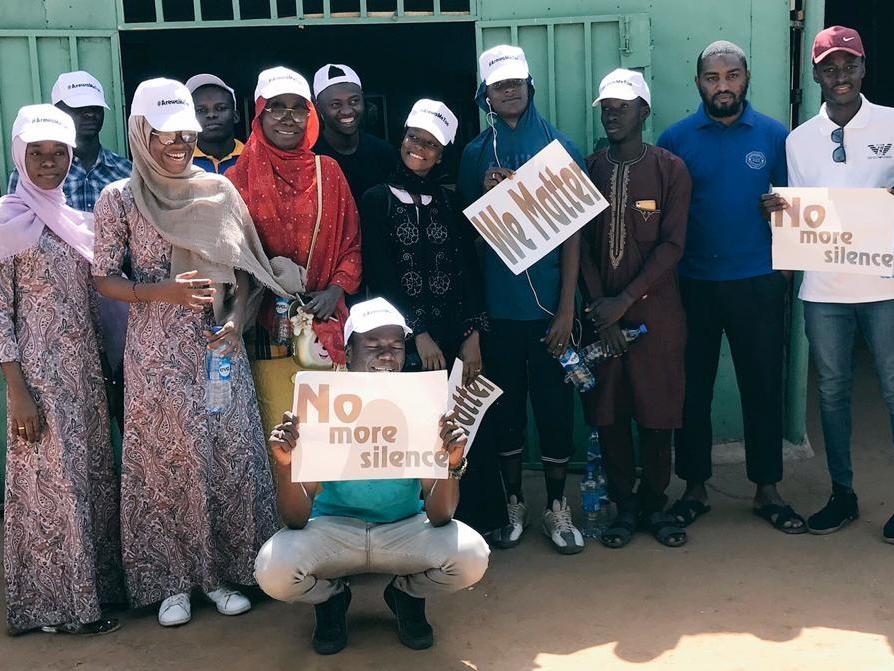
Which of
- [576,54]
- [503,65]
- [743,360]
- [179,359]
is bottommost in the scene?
[743,360]

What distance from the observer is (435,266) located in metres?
4.17

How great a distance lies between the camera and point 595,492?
4.61 metres

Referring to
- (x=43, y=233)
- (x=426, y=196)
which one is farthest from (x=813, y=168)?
(x=43, y=233)

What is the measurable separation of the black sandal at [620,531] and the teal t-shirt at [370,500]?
47.6 inches

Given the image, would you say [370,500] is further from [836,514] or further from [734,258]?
[836,514]

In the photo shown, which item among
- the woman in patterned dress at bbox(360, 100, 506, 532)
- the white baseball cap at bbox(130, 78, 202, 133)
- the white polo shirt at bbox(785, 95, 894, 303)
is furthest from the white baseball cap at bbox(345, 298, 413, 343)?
the white polo shirt at bbox(785, 95, 894, 303)

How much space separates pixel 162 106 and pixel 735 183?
93.3 inches

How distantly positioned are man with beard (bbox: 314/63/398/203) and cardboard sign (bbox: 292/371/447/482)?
1.39 m

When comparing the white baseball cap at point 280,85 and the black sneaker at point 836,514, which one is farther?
the black sneaker at point 836,514

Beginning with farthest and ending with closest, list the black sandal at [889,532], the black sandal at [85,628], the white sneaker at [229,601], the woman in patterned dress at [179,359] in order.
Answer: the black sandal at [889,532], the white sneaker at [229,601], the black sandal at [85,628], the woman in patterned dress at [179,359]

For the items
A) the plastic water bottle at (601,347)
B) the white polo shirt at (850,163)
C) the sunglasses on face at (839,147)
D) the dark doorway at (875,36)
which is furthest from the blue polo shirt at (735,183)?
the dark doorway at (875,36)

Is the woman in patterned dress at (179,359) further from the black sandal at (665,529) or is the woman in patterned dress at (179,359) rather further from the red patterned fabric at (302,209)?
the black sandal at (665,529)

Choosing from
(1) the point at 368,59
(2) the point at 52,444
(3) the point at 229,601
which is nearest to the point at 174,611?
(3) the point at 229,601

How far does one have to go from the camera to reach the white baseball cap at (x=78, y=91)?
4.47 meters
